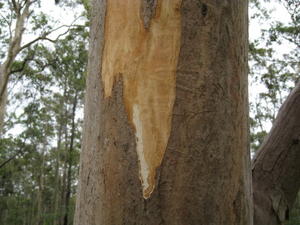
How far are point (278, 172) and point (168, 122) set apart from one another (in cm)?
59

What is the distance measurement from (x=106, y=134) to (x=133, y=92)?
0.09 metres

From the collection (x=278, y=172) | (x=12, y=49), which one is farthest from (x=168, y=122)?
(x=12, y=49)

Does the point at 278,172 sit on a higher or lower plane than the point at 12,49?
lower

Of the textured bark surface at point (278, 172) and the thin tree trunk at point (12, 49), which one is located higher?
the thin tree trunk at point (12, 49)

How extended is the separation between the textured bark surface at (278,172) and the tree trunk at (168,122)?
1.17 ft

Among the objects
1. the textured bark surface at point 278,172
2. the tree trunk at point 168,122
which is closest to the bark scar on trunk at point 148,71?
the tree trunk at point 168,122

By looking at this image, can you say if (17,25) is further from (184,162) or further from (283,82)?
(184,162)

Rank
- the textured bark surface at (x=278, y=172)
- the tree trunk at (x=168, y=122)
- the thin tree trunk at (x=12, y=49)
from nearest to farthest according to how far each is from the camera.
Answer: the tree trunk at (x=168, y=122) < the textured bark surface at (x=278, y=172) < the thin tree trunk at (x=12, y=49)

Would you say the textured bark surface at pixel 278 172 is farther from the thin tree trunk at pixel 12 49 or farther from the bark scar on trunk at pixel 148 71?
the thin tree trunk at pixel 12 49

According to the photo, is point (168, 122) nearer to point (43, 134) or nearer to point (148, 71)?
point (148, 71)

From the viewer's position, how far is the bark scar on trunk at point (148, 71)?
582 millimetres

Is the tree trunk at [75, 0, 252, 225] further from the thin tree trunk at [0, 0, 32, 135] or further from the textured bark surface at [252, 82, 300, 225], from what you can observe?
the thin tree trunk at [0, 0, 32, 135]

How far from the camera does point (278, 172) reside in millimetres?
1021

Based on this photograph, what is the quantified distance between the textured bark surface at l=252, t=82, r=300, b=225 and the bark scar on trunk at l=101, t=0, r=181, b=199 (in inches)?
20.1
